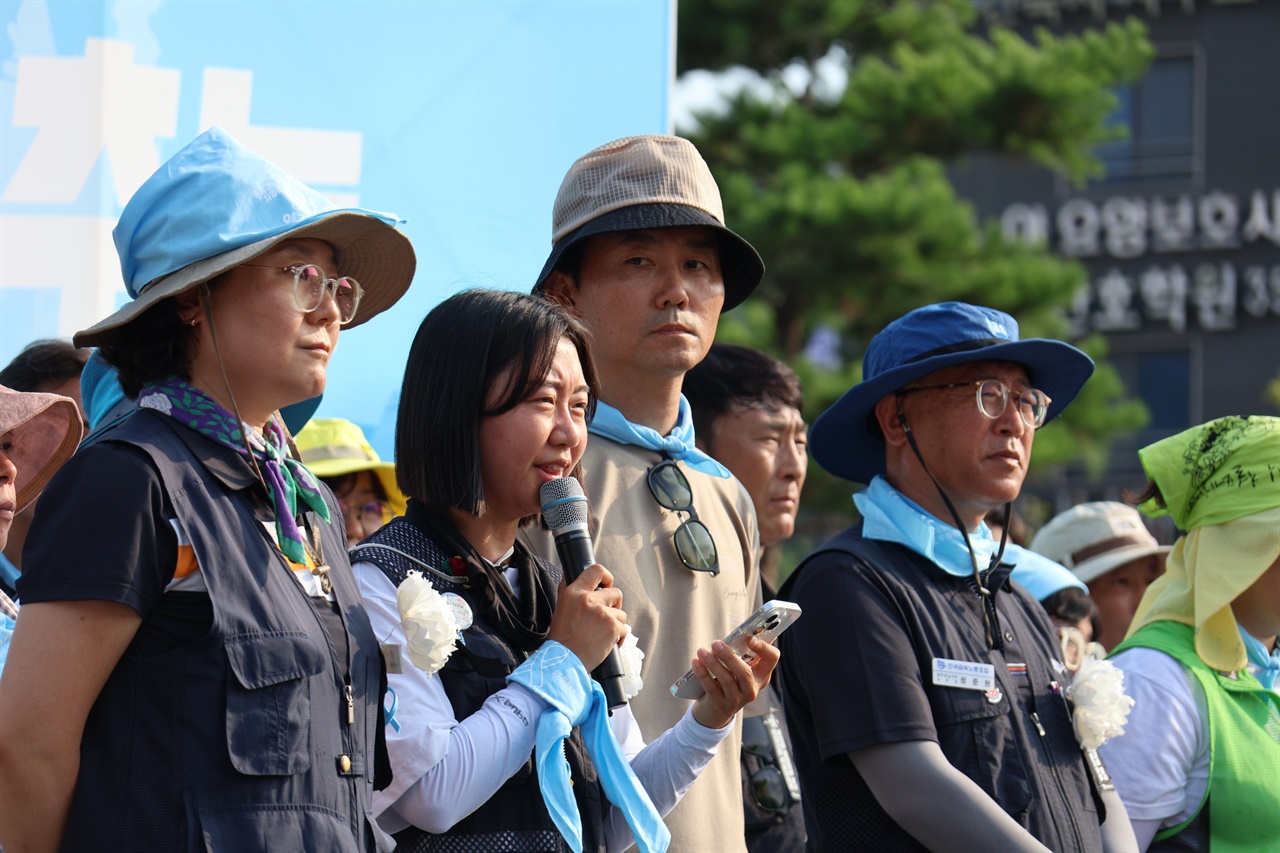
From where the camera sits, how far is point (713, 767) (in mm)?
3346

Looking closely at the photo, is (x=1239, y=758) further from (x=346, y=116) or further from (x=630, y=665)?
(x=346, y=116)

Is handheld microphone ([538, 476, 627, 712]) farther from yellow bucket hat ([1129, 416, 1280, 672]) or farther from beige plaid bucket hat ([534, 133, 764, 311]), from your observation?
yellow bucket hat ([1129, 416, 1280, 672])

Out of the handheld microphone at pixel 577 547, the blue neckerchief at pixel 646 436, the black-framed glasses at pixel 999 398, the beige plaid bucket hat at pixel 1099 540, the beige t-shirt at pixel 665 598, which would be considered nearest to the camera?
the handheld microphone at pixel 577 547

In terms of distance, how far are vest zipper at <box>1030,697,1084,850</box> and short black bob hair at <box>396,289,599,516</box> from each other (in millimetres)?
1501

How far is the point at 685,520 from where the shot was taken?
351 centimetres

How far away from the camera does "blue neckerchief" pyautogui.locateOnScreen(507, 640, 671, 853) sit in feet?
8.46

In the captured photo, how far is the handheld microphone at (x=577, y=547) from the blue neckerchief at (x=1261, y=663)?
2.27 meters

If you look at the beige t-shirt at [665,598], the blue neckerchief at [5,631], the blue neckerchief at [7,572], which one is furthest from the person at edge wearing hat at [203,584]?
the blue neckerchief at [7,572]

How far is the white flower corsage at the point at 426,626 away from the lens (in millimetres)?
2521

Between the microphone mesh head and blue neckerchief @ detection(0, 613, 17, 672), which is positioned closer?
the microphone mesh head

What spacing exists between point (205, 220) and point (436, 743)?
3.04 feet

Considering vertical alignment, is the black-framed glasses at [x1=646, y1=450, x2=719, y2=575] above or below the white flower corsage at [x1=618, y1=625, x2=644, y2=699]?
above

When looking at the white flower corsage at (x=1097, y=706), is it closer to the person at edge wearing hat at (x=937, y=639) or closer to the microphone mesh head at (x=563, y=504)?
the person at edge wearing hat at (x=937, y=639)

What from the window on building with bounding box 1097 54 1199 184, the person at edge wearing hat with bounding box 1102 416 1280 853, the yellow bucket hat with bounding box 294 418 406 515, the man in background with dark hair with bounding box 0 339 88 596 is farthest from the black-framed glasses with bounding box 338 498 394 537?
the window on building with bounding box 1097 54 1199 184
